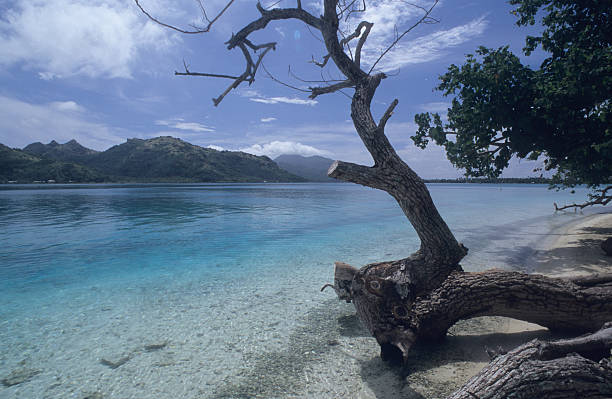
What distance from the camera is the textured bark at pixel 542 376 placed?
8.32 ft

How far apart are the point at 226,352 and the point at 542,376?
448 cm

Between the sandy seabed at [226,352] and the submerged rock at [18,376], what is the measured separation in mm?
28

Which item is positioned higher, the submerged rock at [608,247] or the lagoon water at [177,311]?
the submerged rock at [608,247]

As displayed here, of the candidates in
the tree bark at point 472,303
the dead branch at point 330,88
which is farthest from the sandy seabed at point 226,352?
the dead branch at point 330,88

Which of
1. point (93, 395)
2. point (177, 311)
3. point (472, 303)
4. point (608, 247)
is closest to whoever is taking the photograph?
point (93, 395)

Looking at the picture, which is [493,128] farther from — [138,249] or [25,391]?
[138,249]

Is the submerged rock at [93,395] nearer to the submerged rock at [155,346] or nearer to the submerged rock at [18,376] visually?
the submerged rock at [155,346]

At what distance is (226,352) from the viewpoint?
16.7ft

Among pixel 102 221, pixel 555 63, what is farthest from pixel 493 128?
pixel 102 221

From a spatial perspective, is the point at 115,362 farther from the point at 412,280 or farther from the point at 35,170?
the point at 35,170

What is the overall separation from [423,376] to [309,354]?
182 cm

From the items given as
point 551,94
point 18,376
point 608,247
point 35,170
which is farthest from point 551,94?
point 35,170

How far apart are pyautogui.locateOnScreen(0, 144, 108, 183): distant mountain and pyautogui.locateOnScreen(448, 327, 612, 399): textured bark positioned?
558 feet

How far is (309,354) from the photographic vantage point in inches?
194
